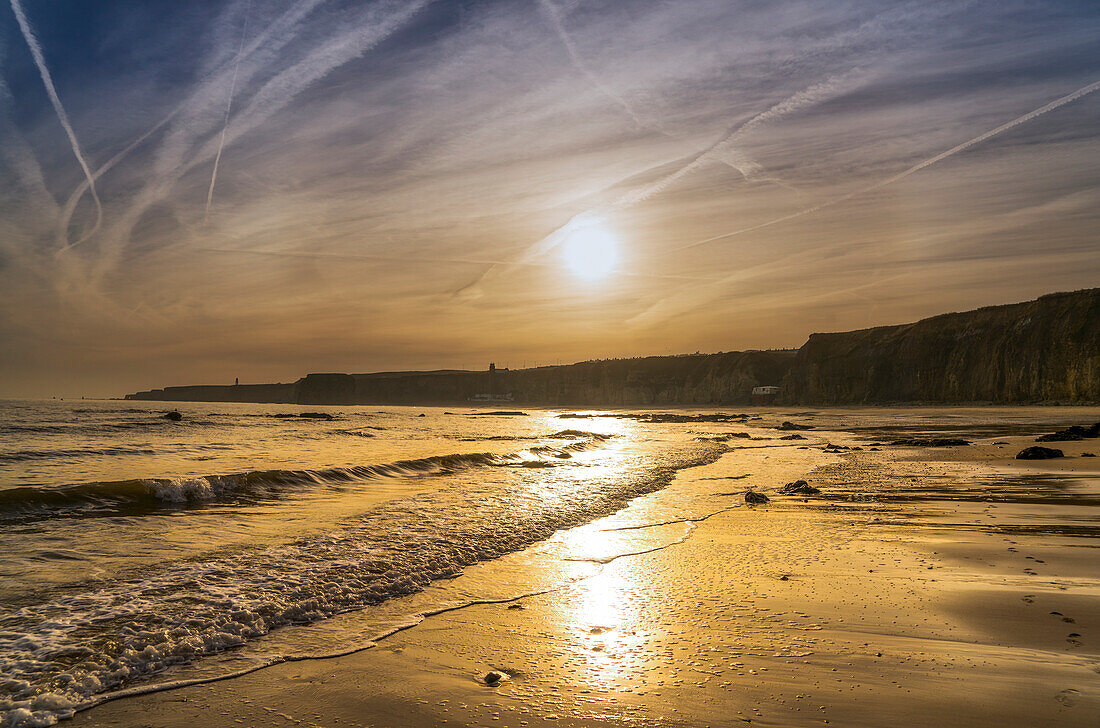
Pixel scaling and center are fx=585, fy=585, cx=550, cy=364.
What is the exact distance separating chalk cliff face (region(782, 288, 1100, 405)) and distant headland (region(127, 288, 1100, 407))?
125 mm

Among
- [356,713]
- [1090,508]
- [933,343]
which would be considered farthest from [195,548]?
[933,343]

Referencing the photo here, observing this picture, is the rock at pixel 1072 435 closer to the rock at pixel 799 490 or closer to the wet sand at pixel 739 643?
the rock at pixel 799 490

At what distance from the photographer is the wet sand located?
132 inches

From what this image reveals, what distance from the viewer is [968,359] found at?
65938 millimetres

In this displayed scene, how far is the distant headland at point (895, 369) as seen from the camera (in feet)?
181

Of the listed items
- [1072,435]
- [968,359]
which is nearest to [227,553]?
[1072,435]

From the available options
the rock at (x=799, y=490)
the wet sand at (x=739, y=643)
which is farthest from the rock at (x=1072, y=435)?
the wet sand at (x=739, y=643)

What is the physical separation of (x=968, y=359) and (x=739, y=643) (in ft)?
252

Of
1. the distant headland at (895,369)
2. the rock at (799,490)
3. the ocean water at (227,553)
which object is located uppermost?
the distant headland at (895,369)

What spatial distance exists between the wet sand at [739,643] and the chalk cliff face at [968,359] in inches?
2371

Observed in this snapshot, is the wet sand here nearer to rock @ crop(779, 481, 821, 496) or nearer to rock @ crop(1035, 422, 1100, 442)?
rock @ crop(779, 481, 821, 496)

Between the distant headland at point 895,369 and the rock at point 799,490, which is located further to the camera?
the distant headland at point 895,369

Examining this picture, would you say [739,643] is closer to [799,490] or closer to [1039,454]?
[799,490]

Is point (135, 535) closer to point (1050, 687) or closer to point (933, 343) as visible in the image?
point (1050, 687)
